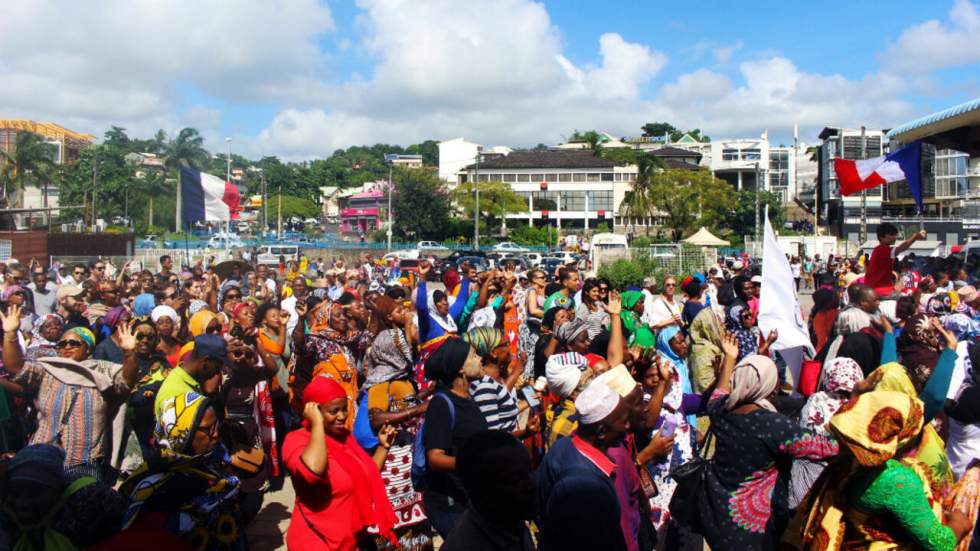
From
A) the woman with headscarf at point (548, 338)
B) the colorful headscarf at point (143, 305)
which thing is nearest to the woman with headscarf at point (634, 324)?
the woman with headscarf at point (548, 338)

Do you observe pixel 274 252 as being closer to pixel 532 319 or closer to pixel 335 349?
pixel 532 319

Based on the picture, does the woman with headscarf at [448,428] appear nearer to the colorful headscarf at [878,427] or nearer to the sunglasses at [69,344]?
the colorful headscarf at [878,427]

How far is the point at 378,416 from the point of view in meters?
4.84

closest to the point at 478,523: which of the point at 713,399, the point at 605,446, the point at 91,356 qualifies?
the point at 605,446

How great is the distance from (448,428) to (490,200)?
65.7 metres

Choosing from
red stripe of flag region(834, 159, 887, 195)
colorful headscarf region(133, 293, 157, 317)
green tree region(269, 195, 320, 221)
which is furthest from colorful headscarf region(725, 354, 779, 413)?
green tree region(269, 195, 320, 221)

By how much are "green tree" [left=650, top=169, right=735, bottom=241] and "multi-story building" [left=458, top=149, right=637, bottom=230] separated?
43.6ft

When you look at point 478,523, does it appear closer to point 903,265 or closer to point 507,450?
point 507,450

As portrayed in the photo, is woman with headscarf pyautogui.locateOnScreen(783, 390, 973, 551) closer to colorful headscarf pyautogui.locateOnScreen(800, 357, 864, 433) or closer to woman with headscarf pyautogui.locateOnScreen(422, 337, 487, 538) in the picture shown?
colorful headscarf pyautogui.locateOnScreen(800, 357, 864, 433)

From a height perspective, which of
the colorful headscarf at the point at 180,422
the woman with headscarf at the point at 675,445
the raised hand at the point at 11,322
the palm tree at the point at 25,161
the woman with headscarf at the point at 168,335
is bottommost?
the woman with headscarf at the point at 675,445

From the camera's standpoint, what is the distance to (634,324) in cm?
770

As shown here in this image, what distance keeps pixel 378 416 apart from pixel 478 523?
2022mm

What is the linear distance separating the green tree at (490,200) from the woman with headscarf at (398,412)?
63186mm

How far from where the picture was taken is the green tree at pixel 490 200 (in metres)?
69.3
